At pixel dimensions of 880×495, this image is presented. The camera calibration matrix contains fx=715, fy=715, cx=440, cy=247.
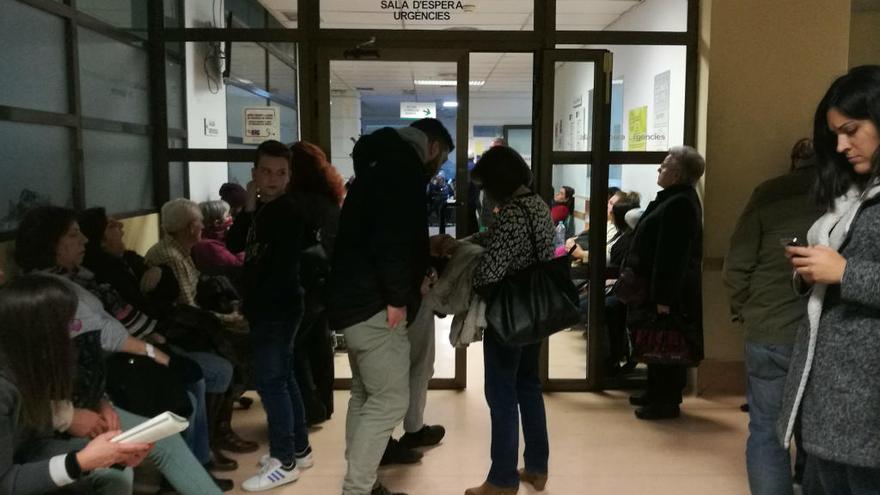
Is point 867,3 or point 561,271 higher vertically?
point 867,3

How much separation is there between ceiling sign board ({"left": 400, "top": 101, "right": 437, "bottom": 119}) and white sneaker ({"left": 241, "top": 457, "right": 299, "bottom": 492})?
8.81ft

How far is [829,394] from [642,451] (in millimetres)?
1989

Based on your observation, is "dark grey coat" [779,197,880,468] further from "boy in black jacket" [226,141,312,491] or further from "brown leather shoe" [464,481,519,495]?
"boy in black jacket" [226,141,312,491]

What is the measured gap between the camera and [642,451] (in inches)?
140

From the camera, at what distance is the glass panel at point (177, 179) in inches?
171

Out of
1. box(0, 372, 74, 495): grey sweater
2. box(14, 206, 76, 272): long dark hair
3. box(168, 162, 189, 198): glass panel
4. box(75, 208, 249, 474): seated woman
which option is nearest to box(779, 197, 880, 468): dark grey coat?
box(0, 372, 74, 495): grey sweater

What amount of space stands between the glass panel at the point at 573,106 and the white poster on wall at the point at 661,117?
1.43 ft

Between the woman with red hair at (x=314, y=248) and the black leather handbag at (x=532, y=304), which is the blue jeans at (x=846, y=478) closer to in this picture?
the black leather handbag at (x=532, y=304)

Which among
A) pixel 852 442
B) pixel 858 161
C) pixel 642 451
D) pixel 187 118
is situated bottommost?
pixel 642 451

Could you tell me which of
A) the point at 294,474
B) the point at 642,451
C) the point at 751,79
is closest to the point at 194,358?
the point at 294,474

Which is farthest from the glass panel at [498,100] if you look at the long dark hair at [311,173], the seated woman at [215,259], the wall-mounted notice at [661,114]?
the seated woman at [215,259]

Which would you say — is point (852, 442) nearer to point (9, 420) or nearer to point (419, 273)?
point (419, 273)

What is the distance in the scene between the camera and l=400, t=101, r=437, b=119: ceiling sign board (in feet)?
16.6

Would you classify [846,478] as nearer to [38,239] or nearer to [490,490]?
[490,490]
